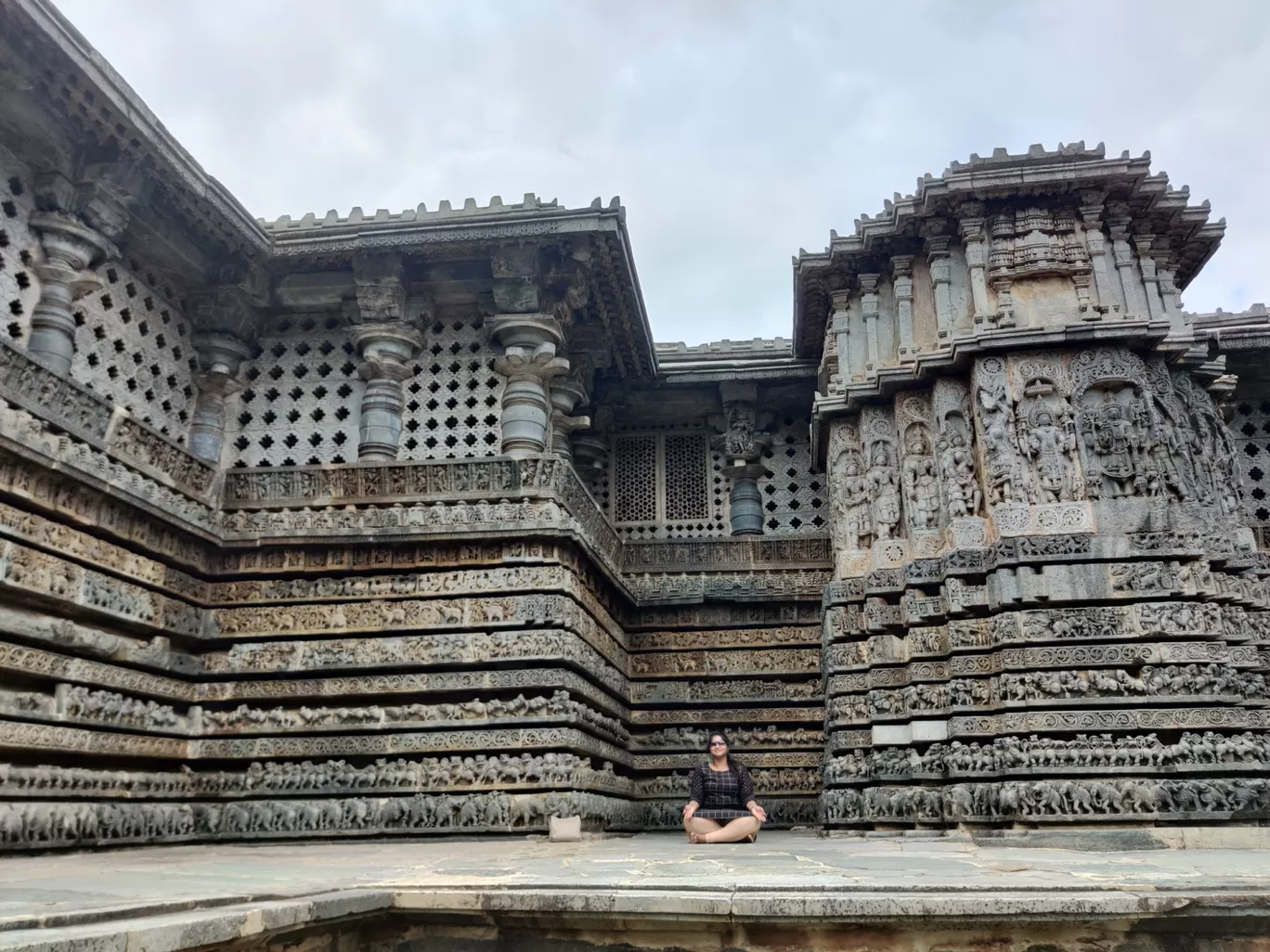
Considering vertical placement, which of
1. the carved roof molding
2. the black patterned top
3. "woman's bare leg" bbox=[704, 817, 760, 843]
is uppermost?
the carved roof molding

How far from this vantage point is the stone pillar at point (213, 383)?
11812 mm

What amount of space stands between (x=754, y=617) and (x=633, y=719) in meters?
2.14

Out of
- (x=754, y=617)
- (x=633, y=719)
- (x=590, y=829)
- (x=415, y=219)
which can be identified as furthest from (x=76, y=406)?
(x=754, y=617)

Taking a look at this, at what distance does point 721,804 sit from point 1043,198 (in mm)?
7579

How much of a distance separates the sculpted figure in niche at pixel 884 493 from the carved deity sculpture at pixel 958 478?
0.61 meters

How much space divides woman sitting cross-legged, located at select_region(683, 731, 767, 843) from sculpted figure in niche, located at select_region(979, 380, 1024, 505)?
3.97 m

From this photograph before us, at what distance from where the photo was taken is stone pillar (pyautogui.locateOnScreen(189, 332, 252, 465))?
38.8ft

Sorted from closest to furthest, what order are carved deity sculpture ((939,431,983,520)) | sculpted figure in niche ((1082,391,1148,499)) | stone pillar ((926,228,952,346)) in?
sculpted figure in niche ((1082,391,1148,499))
carved deity sculpture ((939,431,983,520))
stone pillar ((926,228,952,346))

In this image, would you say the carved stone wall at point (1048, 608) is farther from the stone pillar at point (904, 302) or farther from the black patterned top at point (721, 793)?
the black patterned top at point (721, 793)

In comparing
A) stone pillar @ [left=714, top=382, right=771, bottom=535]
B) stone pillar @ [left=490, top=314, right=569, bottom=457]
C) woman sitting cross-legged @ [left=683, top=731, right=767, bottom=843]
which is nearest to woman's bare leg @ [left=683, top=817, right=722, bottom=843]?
woman sitting cross-legged @ [left=683, top=731, right=767, bottom=843]

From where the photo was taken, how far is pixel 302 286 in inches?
484

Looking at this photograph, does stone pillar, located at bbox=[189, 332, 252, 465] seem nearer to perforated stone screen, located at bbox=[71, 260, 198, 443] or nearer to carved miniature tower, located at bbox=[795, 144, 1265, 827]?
perforated stone screen, located at bbox=[71, 260, 198, 443]

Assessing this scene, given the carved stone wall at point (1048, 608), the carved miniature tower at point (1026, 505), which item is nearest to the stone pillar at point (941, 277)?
the carved miniature tower at point (1026, 505)

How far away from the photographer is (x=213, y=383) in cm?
1196
